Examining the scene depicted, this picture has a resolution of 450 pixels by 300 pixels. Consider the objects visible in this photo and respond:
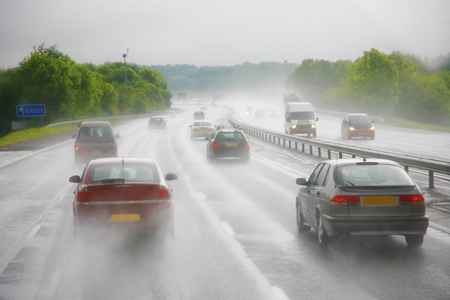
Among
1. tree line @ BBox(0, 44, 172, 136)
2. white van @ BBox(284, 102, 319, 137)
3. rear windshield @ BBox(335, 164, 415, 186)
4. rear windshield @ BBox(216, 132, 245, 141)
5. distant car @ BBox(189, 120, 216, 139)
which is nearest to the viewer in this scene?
Result: rear windshield @ BBox(335, 164, 415, 186)

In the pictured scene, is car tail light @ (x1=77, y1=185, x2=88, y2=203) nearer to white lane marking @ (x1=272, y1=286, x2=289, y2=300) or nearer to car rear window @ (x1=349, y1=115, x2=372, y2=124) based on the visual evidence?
white lane marking @ (x1=272, y1=286, x2=289, y2=300)

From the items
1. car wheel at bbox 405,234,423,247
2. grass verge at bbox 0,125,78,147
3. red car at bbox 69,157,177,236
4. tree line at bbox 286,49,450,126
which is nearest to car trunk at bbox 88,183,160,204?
red car at bbox 69,157,177,236

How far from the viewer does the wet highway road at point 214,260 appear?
7.05 meters

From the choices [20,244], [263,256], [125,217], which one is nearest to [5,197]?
[20,244]

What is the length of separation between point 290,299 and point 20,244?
17.0 ft

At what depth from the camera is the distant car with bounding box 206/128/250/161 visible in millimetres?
28562

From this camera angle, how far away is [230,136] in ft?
94.4

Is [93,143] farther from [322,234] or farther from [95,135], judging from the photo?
[322,234]

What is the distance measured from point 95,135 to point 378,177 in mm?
17579

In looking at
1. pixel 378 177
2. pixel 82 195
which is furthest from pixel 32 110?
pixel 378 177

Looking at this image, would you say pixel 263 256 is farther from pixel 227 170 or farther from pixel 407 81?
pixel 407 81

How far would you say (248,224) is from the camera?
11.9 meters

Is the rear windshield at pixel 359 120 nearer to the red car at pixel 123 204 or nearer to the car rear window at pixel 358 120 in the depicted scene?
the car rear window at pixel 358 120

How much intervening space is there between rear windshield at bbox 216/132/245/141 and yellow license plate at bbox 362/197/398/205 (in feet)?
65.6
